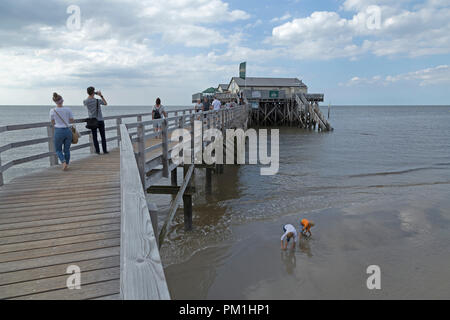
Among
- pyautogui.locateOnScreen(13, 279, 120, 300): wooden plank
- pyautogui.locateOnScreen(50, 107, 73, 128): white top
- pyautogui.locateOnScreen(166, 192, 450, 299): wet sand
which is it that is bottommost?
pyautogui.locateOnScreen(166, 192, 450, 299): wet sand

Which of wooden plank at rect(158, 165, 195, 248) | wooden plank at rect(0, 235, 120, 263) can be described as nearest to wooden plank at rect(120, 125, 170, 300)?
wooden plank at rect(0, 235, 120, 263)

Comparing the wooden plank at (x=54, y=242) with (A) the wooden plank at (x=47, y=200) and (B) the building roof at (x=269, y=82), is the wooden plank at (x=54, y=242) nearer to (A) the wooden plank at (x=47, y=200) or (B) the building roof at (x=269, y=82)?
(A) the wooden plank at (x=47, y=200)

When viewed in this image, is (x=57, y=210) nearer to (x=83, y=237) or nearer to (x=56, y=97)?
(x=83, y=237)

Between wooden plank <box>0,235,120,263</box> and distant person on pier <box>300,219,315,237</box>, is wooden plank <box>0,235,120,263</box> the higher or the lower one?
the higher one

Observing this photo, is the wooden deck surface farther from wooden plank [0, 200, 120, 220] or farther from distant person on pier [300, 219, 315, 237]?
distant person on pier [300, 219, 315, 237]

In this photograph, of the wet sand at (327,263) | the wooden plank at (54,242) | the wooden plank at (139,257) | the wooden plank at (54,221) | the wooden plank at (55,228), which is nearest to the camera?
the wooden plank at (139,257)

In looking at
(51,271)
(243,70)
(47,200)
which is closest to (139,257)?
(51,271)

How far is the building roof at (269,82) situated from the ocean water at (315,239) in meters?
40.9

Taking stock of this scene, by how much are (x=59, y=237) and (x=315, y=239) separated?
5908 millimetres

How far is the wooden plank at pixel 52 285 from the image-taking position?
8.00 feet

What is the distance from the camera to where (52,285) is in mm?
2529

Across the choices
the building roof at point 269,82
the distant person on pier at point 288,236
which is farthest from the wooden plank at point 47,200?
the building roof at point 269,82

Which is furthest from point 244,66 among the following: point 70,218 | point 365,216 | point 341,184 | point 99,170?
point 70,218

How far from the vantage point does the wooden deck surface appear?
2525mm
